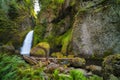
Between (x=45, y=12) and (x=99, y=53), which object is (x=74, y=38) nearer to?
(x=99, y=53)

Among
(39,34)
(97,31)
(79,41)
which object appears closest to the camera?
(97,31)

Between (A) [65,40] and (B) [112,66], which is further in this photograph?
(A) [65,40]

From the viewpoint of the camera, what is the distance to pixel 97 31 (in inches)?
532

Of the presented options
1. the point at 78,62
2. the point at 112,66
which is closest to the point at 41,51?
the point at 78,62

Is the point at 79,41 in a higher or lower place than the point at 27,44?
lower

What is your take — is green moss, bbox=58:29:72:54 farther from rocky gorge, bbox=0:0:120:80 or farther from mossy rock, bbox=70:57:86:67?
mossy rock, bbox=70:57:86:67

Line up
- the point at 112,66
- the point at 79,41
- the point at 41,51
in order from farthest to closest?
the point at 41,51 < the point at 79,41 < the point at 112,66

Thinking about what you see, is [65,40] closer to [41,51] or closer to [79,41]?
[41,51]

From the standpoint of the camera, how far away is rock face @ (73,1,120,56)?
500 inches

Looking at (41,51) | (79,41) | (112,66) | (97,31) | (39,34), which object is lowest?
(112,66)

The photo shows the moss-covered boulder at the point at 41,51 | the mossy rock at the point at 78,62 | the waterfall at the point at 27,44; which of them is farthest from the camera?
the waterfall at the point at 27,44

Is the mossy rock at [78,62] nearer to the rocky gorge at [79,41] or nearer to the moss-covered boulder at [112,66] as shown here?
the rocky gorge at [79,41]

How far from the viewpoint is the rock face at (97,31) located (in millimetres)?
12711

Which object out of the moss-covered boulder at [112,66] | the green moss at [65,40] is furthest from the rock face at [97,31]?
the moss-covered boulder at [112,66]
